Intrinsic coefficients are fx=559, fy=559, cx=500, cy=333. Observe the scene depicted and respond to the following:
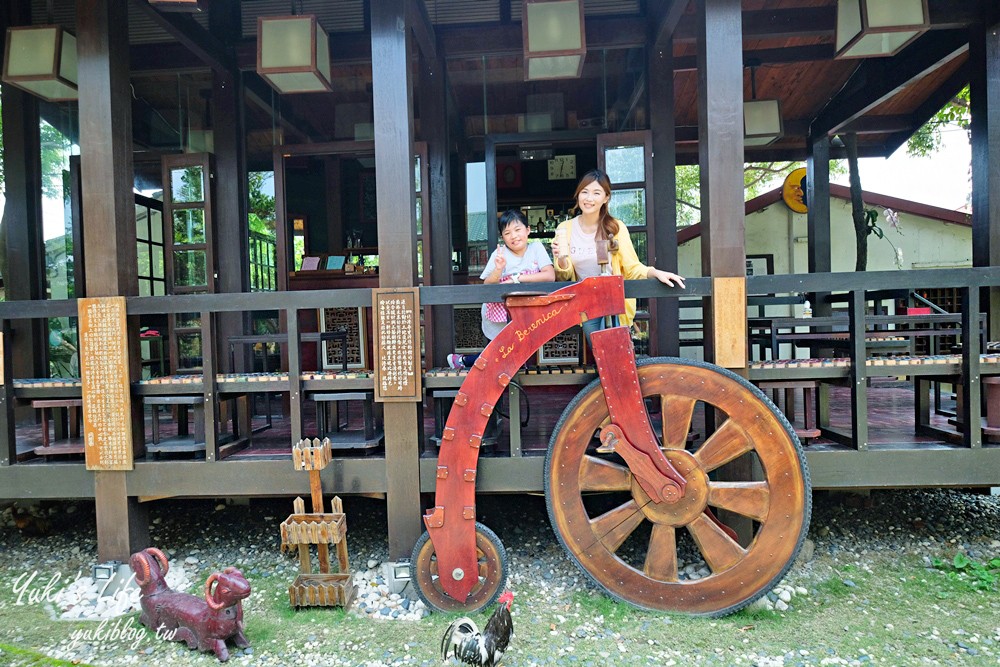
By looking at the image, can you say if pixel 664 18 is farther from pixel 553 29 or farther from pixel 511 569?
pixel 511 569

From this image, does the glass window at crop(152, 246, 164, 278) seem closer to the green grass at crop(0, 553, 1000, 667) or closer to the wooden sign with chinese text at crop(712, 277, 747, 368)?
the green grass at crop(0, 553, 1000, 667)

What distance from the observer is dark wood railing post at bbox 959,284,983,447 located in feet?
9.99

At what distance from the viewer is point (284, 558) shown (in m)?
3.71

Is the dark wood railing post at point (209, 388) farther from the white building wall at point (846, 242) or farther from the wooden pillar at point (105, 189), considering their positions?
the white building wall at point (846, 242)

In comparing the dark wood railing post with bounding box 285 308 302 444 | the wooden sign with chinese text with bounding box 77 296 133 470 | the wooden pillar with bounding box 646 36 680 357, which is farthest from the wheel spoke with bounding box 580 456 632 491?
the wooden sign with chinese text with bounding box 77 296 133 470

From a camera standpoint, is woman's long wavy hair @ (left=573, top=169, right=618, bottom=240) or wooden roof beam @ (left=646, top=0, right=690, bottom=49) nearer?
woman's long wavy hair @ (left=573, top=169, right=618, bottom=240)

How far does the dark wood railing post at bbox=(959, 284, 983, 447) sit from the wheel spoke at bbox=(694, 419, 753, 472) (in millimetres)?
1343

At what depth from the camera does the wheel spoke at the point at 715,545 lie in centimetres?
284

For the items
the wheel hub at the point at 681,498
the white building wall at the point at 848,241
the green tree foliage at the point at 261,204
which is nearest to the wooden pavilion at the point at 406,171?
the green tree foliage at the point at 261,204

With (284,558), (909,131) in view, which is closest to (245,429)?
(284,558)

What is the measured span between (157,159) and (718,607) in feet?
20.6

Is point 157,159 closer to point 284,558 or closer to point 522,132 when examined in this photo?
point 522,132

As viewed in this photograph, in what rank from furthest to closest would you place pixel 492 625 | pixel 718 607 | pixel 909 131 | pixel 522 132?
pixel 909 131, pixel 522 132, pixel 718 607, pixel 492 625

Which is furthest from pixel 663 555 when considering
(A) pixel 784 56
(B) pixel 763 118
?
(B) pixel 763 118
